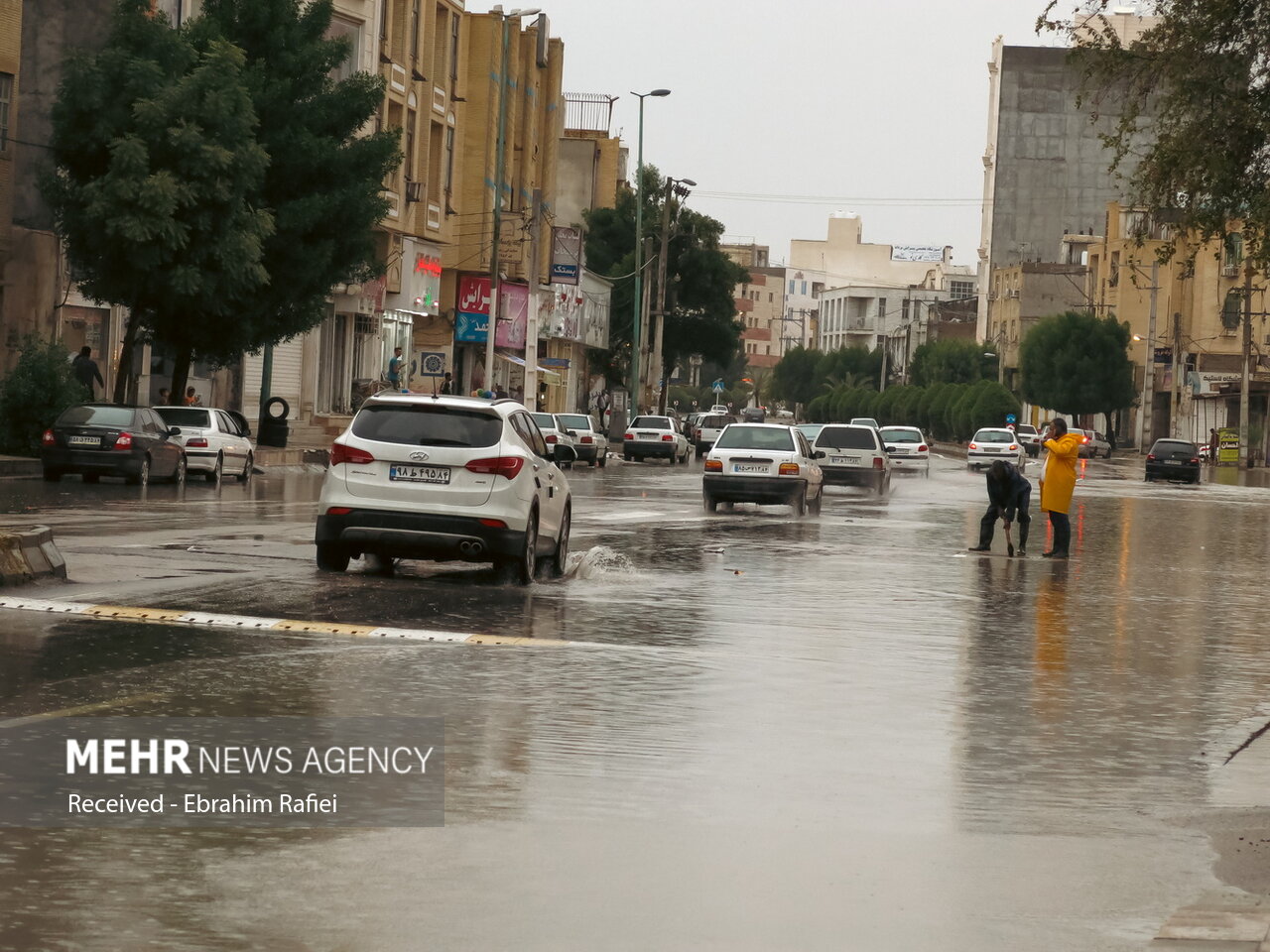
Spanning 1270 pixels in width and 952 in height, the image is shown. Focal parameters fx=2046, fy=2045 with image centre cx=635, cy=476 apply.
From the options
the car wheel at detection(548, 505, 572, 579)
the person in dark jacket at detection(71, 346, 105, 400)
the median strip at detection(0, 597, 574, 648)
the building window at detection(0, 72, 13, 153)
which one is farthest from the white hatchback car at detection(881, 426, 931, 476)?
the median strip at detection(0, 597, 574, 648)

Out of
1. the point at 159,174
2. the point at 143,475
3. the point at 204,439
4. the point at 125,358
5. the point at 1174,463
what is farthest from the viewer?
the point at 1174,463

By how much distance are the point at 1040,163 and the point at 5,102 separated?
397 feet

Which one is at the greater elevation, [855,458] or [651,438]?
[855,458]

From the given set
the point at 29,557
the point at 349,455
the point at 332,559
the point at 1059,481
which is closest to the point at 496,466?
the point at 349,455

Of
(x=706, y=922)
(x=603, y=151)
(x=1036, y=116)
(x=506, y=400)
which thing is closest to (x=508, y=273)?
(x=603, y=151)

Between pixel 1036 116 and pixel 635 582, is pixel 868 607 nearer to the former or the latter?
pixel 635 582

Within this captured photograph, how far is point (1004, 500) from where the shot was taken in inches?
1038

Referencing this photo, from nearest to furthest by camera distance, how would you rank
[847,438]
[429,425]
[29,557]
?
[29,557], [429,425], [847,438]

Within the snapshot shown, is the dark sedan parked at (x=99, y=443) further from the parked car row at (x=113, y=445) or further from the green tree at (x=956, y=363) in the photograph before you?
the green tree at (x=956, y=363)

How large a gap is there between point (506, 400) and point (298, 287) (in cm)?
2377

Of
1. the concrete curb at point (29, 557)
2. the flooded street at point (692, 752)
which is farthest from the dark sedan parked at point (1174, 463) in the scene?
the concrete curb at point (29, 557)

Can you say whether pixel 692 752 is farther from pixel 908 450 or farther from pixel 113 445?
pixel 908 450

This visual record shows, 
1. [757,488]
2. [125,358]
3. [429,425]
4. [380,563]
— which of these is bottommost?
[380,563]

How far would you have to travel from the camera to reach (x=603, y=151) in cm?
11606
